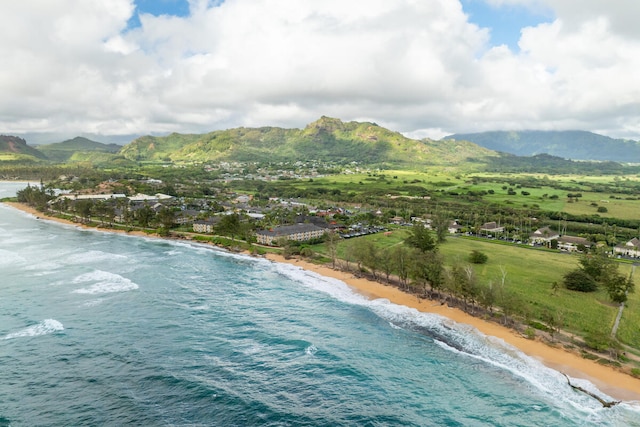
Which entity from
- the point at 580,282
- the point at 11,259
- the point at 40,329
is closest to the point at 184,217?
the point at 11,259

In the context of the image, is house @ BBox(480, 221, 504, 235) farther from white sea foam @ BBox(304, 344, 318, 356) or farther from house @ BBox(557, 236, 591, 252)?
white sea foam @ BBox(304, 344, 318, 356)

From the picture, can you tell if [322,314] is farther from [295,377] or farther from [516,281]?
[516,281]

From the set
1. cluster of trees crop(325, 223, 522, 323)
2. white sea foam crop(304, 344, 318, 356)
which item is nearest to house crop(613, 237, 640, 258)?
cluster of trees crop(325, 223, 522, 323)

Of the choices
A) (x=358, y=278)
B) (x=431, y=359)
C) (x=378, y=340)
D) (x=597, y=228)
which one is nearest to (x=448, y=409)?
(x=431, y=359)

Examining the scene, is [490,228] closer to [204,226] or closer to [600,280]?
[600,280]

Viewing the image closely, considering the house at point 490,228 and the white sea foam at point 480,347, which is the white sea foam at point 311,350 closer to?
the white sea foam at point 480,347
